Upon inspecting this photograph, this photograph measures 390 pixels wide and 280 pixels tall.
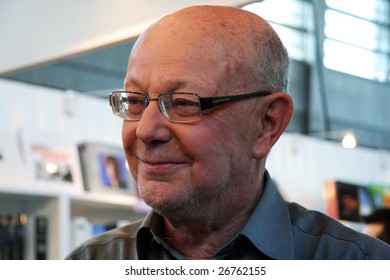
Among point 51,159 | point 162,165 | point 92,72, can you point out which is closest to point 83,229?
point 51,159

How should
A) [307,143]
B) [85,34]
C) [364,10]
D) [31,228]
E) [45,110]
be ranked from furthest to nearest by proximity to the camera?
[364,10] → [307,143] → [45,110] → [31,228] → [85,34]

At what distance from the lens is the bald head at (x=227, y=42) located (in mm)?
1160

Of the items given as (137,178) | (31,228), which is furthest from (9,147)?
(137,178)

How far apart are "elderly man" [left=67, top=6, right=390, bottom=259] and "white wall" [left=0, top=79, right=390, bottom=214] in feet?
9.79

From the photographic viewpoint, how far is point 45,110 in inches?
170

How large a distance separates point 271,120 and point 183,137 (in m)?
0.18

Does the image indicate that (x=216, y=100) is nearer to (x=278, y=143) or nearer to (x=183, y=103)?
(x=183, y=103)

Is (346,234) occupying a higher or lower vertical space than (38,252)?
higher

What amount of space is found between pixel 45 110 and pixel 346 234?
326cm

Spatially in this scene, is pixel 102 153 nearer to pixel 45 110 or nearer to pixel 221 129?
pixel 45 110

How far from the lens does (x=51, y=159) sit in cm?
425

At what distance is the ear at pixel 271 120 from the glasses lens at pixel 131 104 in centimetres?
18

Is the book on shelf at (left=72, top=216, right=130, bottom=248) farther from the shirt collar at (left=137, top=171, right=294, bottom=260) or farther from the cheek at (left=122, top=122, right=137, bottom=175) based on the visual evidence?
the cheek at (left=122, top=122, right=137, bottom=175)

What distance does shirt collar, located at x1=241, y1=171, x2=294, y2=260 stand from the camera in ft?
3.94
